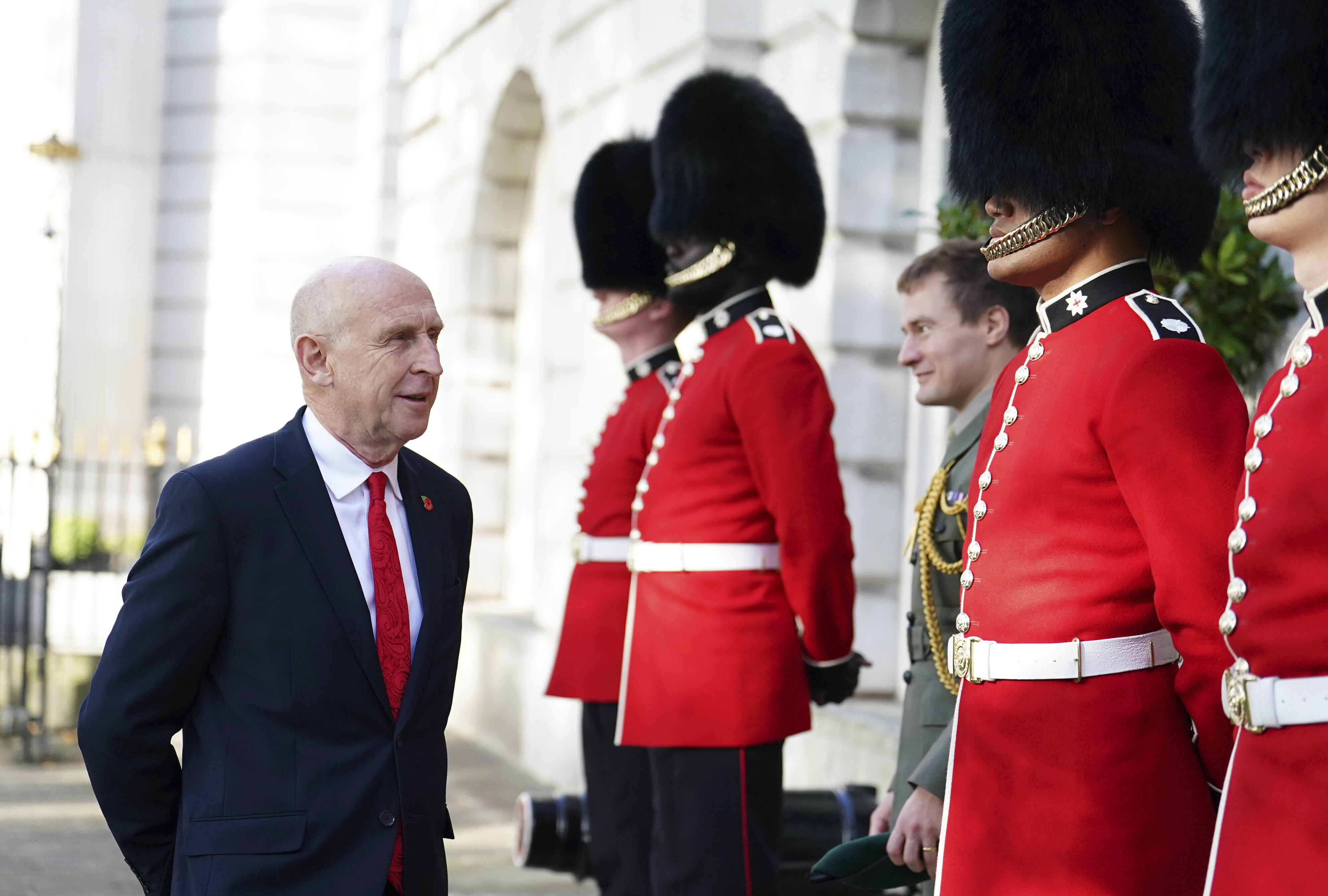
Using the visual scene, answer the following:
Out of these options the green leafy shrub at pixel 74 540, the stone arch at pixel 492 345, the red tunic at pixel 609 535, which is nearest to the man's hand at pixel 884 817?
the red tunic at pixel 609 535

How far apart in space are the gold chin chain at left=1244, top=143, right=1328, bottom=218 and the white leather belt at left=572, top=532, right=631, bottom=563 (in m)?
2.81

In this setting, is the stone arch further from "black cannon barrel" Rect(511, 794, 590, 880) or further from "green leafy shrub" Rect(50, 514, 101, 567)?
"black cannon barrel" Rect(511, 794, 590, 880)

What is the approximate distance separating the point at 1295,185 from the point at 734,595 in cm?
Result: 202

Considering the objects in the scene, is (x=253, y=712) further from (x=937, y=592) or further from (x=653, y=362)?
(x=653, y=362)

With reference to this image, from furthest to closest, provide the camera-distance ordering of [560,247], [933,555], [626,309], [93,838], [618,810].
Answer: [560,247], [93,838], [626,309], [618,810], [933,555]

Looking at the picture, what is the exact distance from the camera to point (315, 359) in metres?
2.56

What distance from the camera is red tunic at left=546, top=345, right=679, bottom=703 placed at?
4410 millimetres

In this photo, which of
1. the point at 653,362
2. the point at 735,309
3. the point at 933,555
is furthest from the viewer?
the point at 653,362

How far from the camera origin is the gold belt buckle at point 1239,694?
1821 millimetres

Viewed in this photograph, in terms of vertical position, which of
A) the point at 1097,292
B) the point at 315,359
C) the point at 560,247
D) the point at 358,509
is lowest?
the point at 358,509

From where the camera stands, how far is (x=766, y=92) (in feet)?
14.6

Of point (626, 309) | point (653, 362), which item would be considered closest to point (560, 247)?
point (626, 309)

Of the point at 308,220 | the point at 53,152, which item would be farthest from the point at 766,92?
the point at 308,220

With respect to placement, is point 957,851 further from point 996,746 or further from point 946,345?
point 946,345
